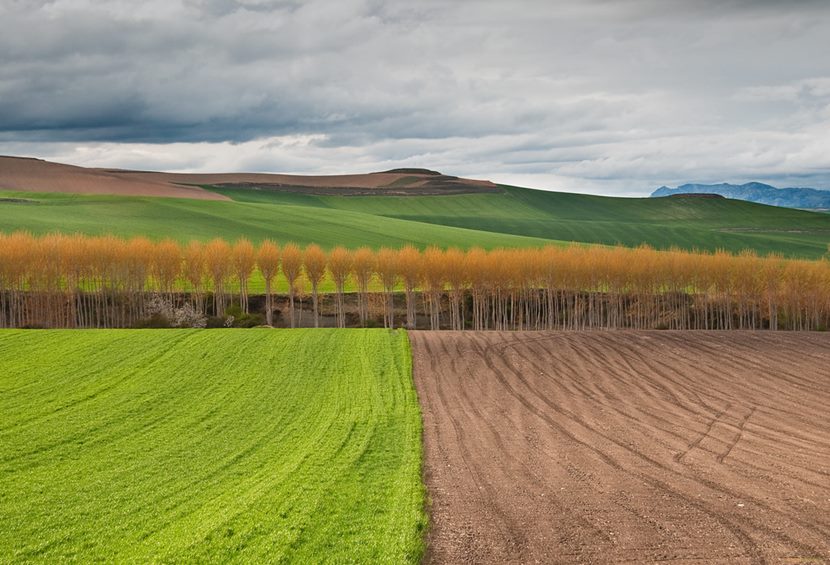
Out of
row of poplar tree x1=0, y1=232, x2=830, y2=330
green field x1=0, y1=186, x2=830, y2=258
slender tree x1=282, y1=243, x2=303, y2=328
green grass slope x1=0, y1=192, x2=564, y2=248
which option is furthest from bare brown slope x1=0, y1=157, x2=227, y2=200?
slender tree x1=282, y1=243, x2=303, y2=328

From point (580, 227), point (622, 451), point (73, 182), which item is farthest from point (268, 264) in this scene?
point (580, 227)

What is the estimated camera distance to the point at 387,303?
8206 centimetres

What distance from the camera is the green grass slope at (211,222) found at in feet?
371

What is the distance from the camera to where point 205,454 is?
26406 millimetres

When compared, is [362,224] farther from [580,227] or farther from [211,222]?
[580,227]

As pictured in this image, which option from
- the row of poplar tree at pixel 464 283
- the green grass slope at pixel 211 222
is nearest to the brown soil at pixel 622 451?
the row of poplar tree at pixel 464 283

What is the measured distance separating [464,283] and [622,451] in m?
50.7

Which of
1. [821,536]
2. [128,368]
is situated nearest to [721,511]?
[821,536]

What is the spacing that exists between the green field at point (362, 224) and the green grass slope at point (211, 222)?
0.16 meters

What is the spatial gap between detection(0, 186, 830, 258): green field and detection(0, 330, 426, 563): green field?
70.5 metres

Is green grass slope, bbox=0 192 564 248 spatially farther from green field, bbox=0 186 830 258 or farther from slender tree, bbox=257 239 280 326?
slender tree, bbox=257 239 280 326

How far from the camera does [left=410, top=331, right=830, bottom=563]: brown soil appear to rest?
62.0 feet

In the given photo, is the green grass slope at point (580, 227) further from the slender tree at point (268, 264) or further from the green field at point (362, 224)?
the slender tree at point (268, 264)

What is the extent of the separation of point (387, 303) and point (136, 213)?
6419 cm
